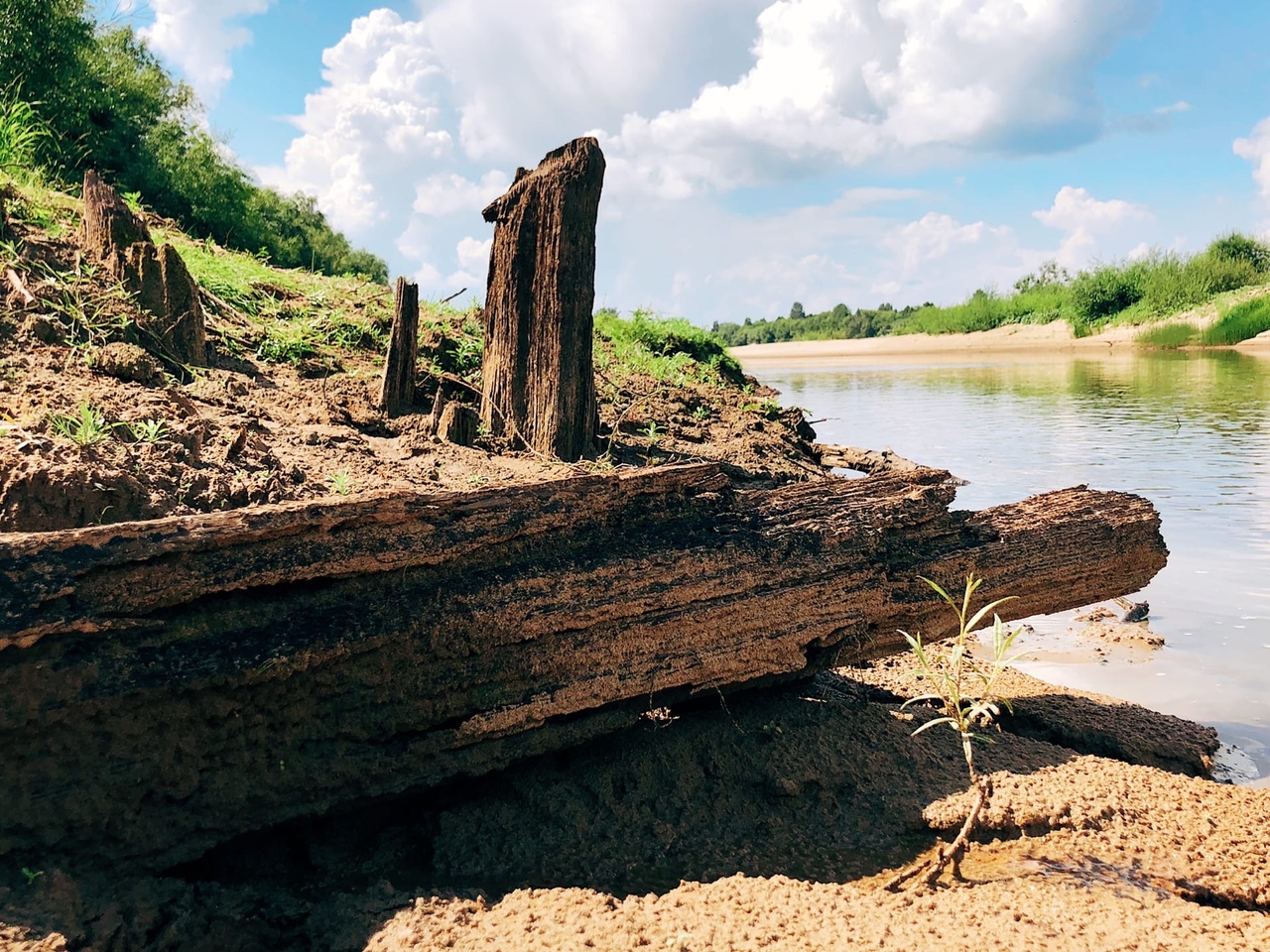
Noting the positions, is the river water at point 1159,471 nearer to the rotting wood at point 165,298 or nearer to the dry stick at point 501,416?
the dry stick at point 501,416

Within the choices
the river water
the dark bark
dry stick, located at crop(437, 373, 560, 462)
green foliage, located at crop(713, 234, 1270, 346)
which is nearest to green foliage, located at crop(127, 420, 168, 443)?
dry stick, located at crop(437, 373, 560, 462)

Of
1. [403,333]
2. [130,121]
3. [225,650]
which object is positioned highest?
[130,121]

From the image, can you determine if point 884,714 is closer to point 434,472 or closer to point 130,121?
point 434,472

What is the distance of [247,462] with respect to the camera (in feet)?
11.0

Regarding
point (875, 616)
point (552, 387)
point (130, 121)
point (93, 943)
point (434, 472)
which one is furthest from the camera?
point (130, 121)

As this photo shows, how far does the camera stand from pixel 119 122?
11258 mm

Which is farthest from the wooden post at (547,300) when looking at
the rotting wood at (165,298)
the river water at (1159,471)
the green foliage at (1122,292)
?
the green foliage at (1122,292)

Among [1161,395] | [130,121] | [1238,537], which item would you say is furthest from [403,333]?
[1161,395]

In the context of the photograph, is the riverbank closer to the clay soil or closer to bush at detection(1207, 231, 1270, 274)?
bush at detection(1207, 231, 1270, 274)

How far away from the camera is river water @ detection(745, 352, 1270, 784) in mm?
4785

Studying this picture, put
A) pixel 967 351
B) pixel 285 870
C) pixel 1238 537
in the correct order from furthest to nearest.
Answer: pixel 967 351
pixel 1238 537
pixel 285 870

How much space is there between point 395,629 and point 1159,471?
29.8ft

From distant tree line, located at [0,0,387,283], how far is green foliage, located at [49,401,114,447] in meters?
5.60

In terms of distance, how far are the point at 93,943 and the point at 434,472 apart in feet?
6.97
